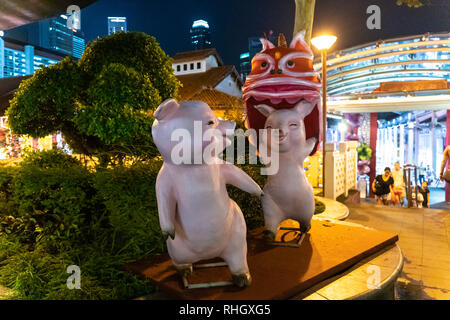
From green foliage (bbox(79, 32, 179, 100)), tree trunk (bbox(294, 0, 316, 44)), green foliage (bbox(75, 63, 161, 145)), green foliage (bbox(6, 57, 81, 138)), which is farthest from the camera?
tree trunk (bbox(294, 0, 316, 44))

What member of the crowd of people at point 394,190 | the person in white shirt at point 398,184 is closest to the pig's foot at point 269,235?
the crowd of people at point 394,190

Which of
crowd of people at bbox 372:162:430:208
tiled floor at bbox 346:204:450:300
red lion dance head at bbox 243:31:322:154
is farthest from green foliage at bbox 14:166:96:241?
crowd of people at bbox 372:162:430:208

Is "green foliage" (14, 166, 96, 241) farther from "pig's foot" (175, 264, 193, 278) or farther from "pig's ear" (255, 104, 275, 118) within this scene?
"pig's ear" (255, 104, 275, 118)

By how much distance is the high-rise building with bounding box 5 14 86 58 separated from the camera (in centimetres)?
4891

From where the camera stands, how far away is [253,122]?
3.01 meters

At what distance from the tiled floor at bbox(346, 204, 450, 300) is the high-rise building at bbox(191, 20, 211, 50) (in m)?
96.8

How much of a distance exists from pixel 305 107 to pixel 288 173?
590 millimetres

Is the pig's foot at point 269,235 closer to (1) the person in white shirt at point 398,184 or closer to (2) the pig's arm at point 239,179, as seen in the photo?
(2) the pig's arm at point 239,179

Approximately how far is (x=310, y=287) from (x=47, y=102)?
3350 mm

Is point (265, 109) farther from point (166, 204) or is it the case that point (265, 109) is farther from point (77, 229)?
point (77, 229)

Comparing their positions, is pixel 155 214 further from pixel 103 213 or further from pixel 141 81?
pixel 141 81

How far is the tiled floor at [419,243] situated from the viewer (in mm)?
2953

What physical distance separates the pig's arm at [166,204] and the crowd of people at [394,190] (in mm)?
Result: 8077
